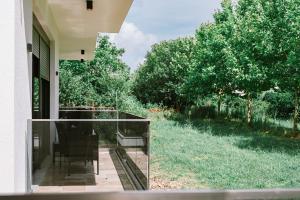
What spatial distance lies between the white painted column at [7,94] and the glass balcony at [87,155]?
1.07 m

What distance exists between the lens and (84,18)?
30.1ft

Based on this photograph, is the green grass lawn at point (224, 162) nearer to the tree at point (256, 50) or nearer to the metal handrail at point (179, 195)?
the tree at point (256, 50)

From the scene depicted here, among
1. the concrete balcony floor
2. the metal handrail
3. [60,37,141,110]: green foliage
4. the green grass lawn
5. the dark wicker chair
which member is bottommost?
the green grass lawn

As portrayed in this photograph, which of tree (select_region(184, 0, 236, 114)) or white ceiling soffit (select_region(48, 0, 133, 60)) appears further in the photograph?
tree (select_region(184, 0, 236, 114))

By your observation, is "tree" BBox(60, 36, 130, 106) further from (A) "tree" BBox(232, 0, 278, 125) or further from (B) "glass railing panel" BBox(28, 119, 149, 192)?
(B) "glass railing panel" BBox(28, 119, 149, 192)

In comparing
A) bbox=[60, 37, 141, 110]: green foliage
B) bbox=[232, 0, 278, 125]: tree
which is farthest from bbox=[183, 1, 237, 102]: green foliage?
bbox=[60, 37, 141, 110]: green foliage

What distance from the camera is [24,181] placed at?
15.9 feet

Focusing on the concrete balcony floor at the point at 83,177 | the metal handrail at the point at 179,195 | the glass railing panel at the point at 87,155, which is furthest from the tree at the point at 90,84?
the metal handrail at the point at 179,195

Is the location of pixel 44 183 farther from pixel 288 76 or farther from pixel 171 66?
pixel 171 66

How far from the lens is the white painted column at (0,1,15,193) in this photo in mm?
4000

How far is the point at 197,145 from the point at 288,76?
4.88 metres

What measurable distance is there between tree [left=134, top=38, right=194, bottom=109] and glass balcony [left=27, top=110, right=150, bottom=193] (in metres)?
23.7

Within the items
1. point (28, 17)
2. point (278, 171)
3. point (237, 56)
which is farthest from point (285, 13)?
point (28, 17)

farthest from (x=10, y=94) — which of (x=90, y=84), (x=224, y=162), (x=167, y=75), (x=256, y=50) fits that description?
(x=167, y=75)
